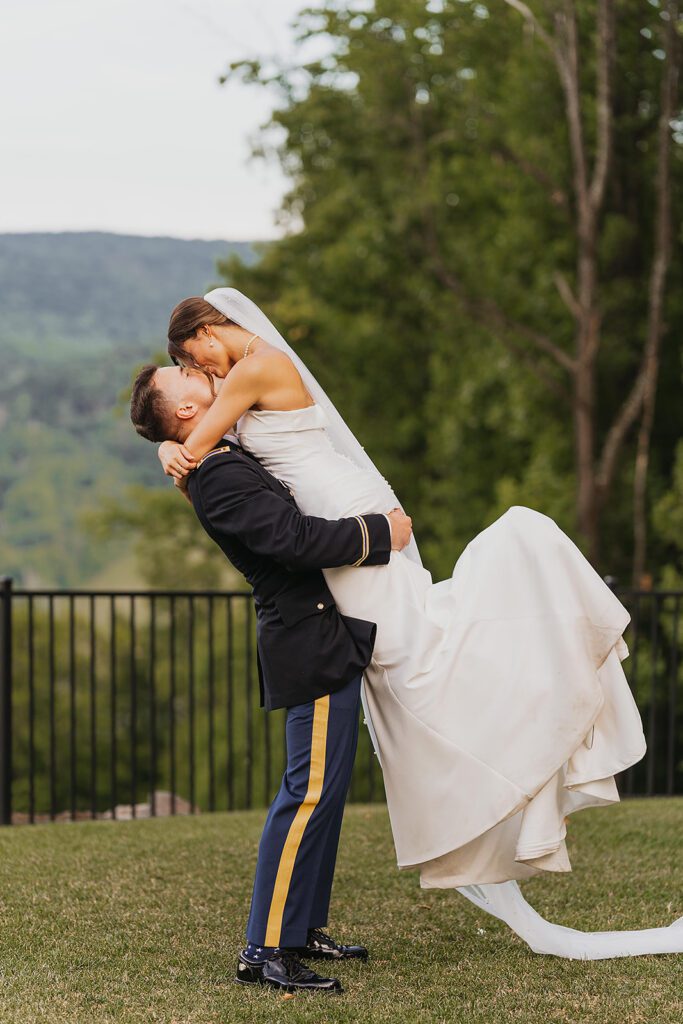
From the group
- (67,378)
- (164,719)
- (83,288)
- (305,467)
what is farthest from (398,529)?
(83,288)

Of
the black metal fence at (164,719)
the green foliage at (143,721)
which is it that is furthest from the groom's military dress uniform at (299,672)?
the green foliage at (143,721)

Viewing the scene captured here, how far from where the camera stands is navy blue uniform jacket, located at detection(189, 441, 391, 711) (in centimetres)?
315

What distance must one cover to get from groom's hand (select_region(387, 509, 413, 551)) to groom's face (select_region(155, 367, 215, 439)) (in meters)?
0.62

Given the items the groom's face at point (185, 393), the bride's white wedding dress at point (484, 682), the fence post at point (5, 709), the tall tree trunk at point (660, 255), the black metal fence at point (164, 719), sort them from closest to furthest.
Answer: the bride's white wedding dress at point (484, 682) < the groom's face at point (185, 393) < the fence post at point (5, 709) < the tall tree trunk at point (660, 255) < the black metal fence at point (164, 719)

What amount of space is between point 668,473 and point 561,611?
12.2m

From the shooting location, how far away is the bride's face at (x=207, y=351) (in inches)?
131

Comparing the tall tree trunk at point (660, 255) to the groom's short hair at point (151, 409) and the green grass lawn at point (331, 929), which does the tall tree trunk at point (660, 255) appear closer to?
the green grass lawn at point (331, 929)

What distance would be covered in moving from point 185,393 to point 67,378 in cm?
5845

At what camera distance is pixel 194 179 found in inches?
1736

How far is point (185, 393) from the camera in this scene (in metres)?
3.31

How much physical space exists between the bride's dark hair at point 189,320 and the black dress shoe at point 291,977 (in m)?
1.64

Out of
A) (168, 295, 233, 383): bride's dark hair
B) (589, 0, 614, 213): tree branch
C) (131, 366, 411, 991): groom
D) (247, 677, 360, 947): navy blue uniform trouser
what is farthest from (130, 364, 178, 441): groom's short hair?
(589, 0, 614, 213): tree branch

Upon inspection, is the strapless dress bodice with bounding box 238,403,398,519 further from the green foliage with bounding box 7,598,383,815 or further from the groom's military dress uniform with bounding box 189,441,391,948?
the green foliage with bounding box 7,598,383,815

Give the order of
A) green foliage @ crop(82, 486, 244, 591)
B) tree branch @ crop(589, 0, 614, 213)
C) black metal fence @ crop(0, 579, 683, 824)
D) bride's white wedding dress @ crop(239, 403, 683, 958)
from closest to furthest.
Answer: bride's white wedding dress @ crop(239, 403, 683, 958), tree branch @ crop(589, 0, 614, 213), black metal fence @ crop(0, 579, 683, 824), green foliage @ crop(82, 486, 244, 591)
